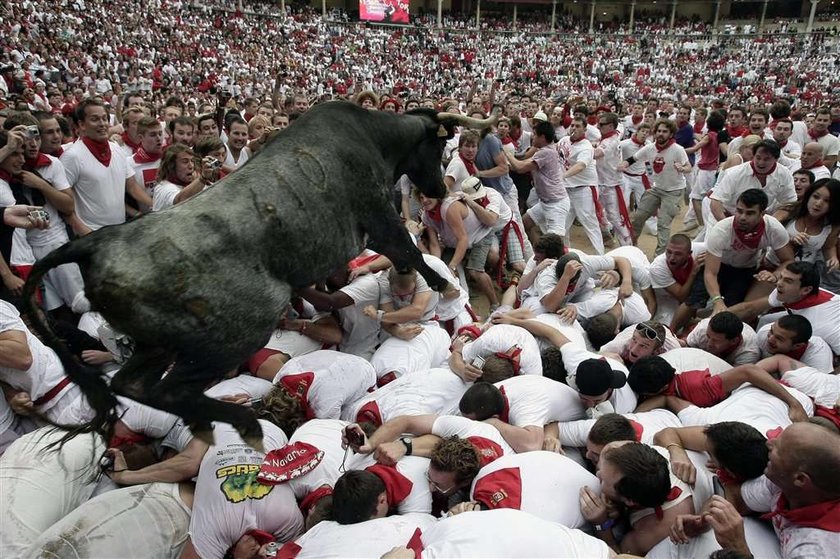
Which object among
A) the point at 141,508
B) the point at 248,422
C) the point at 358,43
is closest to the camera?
the point at 248,422

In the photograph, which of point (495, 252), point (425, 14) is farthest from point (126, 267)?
point (425, 14)

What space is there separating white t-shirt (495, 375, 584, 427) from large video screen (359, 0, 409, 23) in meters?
Answer: 46.3

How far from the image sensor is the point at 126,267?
6.07ft

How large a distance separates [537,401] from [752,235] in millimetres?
3066

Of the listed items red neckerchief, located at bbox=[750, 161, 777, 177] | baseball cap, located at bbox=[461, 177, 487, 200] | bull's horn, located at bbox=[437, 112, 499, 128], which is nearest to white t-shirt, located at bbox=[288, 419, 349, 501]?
bull's horn, located at bbox=[437, 112, 499, 128]

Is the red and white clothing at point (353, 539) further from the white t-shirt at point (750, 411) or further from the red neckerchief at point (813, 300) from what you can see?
the red neckerchief at point (813, 300)

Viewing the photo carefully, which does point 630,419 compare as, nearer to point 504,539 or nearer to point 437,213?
point 504,539

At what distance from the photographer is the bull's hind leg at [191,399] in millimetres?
1931

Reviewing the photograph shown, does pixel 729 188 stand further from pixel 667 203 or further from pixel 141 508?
pixel 141 508

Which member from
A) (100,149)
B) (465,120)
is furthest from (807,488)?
(100,149)

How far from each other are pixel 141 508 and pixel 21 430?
126cm

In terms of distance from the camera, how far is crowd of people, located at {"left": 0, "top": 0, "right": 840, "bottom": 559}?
2.65 meters

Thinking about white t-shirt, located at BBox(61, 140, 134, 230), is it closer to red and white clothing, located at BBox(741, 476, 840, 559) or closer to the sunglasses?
the sunglasses

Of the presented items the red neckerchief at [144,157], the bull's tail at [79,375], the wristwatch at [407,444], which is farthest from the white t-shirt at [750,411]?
the red neckerchief at [144,157]
